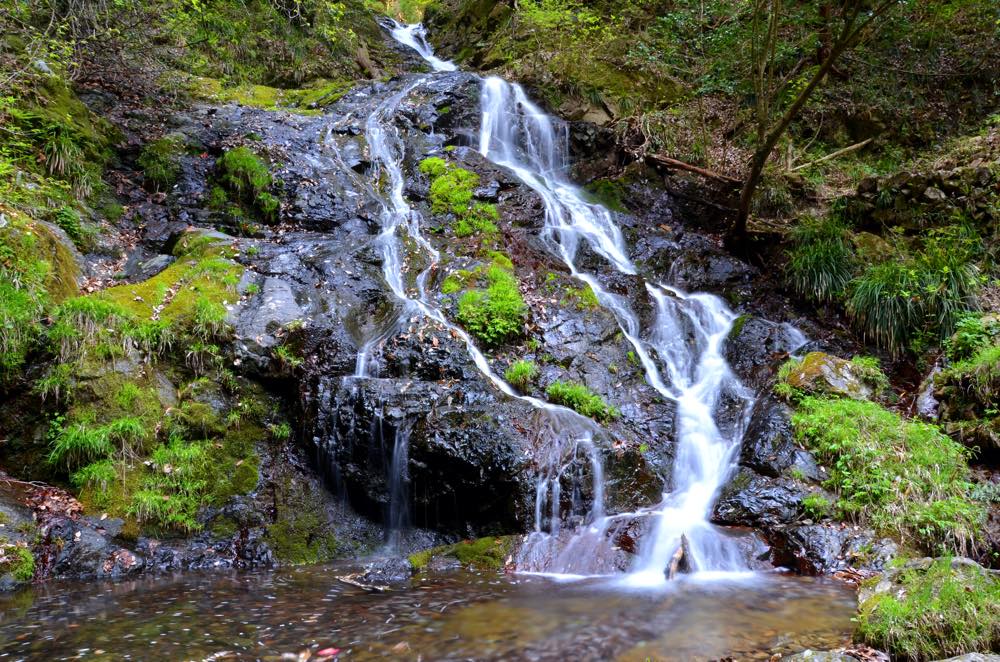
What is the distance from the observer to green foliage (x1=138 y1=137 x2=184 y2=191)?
1080cm

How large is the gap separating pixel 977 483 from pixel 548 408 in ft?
16.2

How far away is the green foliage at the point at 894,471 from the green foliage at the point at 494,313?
4122mm

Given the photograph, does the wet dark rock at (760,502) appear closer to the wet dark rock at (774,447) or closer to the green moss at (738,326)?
the wet dark rock at (774,447)

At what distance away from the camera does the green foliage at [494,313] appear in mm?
8688

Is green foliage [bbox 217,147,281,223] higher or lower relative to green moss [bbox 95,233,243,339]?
higher

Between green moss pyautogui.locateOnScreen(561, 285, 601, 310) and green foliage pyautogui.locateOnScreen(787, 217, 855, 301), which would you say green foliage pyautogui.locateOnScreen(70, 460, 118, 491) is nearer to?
green moss pyautogui.locateOnScreen(561, 285, 601, 310)

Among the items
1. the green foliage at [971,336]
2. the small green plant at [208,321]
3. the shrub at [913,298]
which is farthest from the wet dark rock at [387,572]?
the shrub at [913,298]

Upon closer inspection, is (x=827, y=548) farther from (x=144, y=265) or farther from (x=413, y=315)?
(x=144, y=265)

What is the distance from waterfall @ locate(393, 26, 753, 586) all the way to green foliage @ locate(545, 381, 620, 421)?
797 mm

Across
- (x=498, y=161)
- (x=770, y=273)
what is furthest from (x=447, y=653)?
(x=498, y=161)

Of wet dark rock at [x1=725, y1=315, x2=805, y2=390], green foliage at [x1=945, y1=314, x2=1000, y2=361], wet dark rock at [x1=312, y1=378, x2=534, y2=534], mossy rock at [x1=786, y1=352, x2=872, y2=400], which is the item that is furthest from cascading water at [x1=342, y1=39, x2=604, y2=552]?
green foliage at [x1=945, y1=314, x2=1000, y2=361]

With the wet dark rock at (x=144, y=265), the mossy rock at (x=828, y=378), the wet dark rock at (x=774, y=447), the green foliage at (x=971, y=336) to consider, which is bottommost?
the wet dark rock at (x=774, y=447)

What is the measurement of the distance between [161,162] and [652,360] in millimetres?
9886

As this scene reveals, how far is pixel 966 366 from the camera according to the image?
23.9 feet
